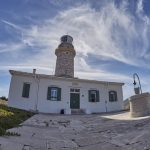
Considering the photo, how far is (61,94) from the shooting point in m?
20.9

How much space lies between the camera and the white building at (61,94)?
19.9 m

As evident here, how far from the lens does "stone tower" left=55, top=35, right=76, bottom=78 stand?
86.8ft

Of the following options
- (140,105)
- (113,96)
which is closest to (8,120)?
(140,105)

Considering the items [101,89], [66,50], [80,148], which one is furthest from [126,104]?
[80,148]

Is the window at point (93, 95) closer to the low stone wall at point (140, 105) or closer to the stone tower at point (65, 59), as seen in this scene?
the stone tower at point (65, 59)

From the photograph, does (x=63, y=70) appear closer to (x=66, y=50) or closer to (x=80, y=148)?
(x=66, y=50)

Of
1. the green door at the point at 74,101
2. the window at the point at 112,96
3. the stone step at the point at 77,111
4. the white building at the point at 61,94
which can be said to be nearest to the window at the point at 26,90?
the white building at the point at 61,94

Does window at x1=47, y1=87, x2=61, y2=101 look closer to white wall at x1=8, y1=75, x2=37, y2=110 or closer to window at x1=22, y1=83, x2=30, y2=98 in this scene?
white wall at x1=8, y1=75, x2=37, y2=110

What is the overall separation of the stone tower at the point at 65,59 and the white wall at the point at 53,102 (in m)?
4.65

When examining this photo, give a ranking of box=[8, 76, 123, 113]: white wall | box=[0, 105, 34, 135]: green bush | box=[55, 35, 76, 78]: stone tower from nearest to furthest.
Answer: box=[0, 105, 34, 135]: green bush < box=[8, 76, 123, 113]: white wall < box=[55, 35, 76, 78]: stone tower

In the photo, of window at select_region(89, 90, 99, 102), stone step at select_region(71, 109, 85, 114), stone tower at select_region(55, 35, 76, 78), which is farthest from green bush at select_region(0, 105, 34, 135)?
stone tower at select_region(55, 35, 76, 78)

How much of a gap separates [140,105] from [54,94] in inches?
412

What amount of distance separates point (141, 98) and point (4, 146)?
29.6 feet

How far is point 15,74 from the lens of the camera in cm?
2038
